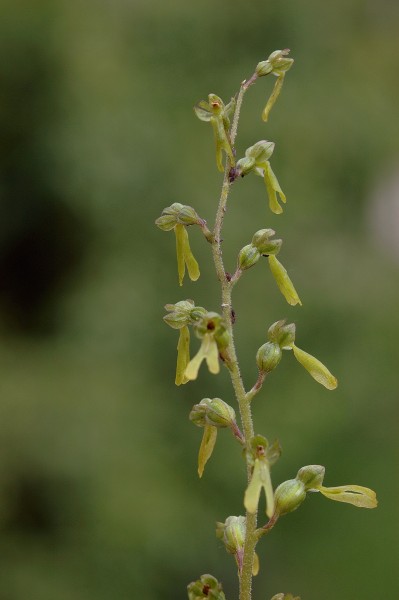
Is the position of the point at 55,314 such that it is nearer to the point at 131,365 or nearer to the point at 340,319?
the point at 131,365

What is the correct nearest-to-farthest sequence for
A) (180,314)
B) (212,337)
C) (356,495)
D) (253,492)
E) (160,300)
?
(253,492)
(212,337)
(356,495)
(180,314)
(160,300)

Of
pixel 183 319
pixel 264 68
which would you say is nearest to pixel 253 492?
pixel 183 319

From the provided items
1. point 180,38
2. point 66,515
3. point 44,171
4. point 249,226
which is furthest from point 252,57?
point 66,515

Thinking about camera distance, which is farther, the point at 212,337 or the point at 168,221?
the point at 168,221

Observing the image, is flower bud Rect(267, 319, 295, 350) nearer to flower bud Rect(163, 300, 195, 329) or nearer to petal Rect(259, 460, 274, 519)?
flower bud Rect(163, 300, 195, 329)

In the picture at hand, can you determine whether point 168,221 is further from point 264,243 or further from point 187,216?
point 264,243

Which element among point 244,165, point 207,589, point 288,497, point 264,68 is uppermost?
point 264,68
